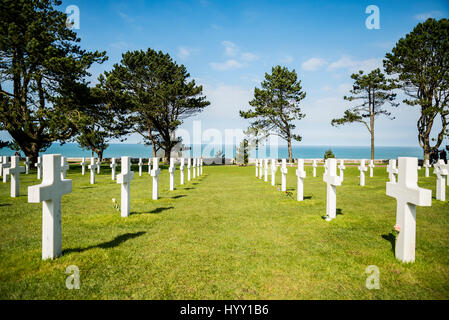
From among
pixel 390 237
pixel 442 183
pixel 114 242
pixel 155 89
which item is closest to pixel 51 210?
pixel 114 242

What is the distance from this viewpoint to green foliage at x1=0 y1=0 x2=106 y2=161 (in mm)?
18281

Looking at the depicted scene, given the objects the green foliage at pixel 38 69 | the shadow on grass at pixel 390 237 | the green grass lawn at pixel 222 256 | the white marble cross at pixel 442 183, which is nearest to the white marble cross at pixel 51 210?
the green grass lawn at pixel 222 256

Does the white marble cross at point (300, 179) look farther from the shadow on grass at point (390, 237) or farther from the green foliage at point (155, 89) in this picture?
the green foliage at point (155, 89)

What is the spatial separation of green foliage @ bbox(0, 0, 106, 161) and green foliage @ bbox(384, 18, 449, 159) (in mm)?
31831

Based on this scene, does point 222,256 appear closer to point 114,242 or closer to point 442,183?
point 114,242

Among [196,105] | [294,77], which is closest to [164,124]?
[196,105]

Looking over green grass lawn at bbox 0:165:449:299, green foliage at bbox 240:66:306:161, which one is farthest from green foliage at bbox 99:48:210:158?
green grass lawn at bbox 0:165:449:299

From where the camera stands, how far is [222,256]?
3.93 metres

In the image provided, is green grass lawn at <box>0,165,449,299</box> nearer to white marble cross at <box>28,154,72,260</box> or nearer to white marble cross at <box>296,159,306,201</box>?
white marble cross at <box>28,154,72,260</box>

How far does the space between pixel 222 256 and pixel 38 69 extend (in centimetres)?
2408

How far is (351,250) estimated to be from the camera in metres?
4.16

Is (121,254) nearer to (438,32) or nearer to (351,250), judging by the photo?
(351,250)

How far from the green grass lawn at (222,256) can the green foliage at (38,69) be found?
617 inches

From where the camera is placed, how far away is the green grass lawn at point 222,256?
2922 mm
